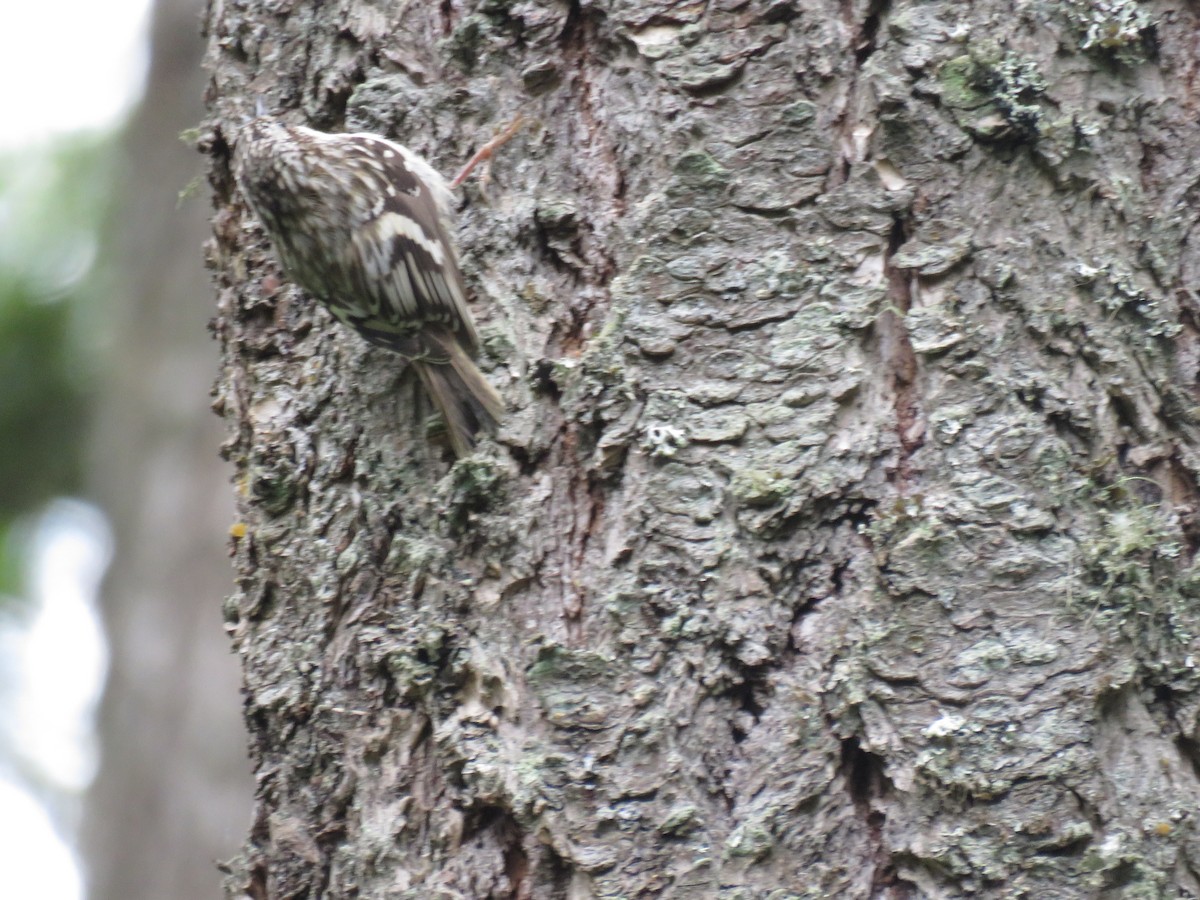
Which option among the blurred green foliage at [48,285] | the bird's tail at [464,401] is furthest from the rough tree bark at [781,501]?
the blurred green foliage at [48,285]

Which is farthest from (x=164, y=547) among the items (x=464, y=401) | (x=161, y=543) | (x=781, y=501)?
(x=781, y=501)

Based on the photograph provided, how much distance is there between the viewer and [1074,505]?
174cm

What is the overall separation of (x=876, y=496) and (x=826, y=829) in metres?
0.46

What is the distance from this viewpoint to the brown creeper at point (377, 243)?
1.99 m

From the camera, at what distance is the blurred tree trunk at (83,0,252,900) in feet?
14.8

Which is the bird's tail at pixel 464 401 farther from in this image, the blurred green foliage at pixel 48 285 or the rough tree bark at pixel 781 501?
the blurred green foliage at pixel 48 285

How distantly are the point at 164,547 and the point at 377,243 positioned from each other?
2.58 meters

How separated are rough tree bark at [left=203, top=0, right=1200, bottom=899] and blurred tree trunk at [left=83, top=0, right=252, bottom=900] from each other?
2.67 metres

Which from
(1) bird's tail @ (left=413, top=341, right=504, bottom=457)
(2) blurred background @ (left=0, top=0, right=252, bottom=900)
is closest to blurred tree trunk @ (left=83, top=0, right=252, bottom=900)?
(2) blurred background @ (left=0, top=0, right=252, bottom=900)

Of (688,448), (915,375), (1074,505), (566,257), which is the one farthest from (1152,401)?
(566,257)

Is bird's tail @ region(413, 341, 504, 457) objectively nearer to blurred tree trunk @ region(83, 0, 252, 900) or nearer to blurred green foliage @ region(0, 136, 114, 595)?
blurred tree trunk @ region(83, 0, 252, 900)

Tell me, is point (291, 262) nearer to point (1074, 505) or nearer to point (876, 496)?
point (876, 496)

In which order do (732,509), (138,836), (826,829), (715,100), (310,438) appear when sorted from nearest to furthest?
(826,829)
(732,509)
(715,100)
(310,438)
(138,836)

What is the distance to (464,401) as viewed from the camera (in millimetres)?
1978
